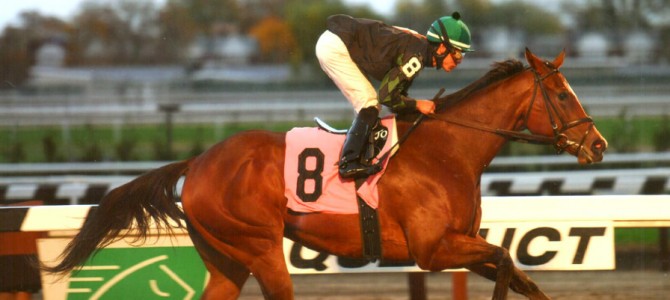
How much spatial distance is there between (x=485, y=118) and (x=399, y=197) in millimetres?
512

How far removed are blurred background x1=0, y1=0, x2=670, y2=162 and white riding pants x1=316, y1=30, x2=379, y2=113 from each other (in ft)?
25.3

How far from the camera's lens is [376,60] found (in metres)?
4.67

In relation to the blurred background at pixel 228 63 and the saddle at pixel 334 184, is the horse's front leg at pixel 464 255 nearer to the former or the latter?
the saddle at pixel 334 184

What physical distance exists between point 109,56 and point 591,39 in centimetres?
583

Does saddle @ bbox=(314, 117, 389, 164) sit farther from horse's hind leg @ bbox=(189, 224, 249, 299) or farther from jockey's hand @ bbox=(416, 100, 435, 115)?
horse's hind leg @ bbox=(189, 224, 249, 299)

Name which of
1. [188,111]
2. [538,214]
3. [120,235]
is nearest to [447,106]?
[538,214]

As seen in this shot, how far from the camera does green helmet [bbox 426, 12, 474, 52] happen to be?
4.61 meters

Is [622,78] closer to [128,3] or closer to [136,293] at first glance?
[128,3]

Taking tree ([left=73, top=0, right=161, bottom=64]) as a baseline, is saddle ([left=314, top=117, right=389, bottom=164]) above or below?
above

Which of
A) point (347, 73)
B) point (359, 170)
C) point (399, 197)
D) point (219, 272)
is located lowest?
point (219, 272)

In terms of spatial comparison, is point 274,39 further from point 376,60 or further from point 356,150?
point 356,150

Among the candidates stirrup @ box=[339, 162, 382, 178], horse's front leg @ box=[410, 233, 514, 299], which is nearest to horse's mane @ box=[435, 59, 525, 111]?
stirrup @ box=[339, 162, 382, 178]

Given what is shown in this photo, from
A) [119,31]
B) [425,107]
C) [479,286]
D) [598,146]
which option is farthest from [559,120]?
[119,31]

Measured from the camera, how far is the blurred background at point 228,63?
13172 mm
